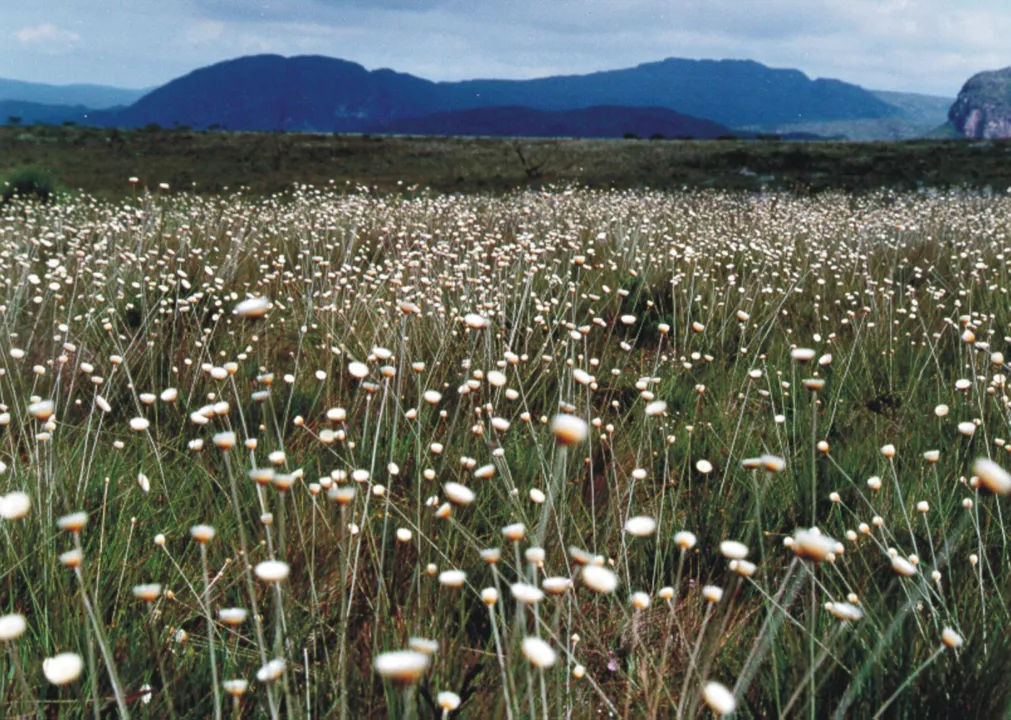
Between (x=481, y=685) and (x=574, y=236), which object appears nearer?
(x=481, y=685)

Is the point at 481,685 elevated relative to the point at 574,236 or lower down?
lower down

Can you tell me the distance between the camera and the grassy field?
20656 mm

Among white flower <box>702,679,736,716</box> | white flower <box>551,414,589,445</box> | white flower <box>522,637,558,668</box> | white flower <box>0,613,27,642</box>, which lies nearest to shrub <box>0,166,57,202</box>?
white flower <box>0,613,27,642</box>

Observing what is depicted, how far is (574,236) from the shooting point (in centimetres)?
698

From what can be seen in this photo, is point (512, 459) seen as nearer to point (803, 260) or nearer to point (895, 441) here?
point (895, 441)

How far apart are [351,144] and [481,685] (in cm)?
3909

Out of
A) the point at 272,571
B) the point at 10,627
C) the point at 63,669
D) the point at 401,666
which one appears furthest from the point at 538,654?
the point at 10,627

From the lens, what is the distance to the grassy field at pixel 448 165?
20656 mm

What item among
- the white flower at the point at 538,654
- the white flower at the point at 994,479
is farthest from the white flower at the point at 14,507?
the white flower at the point at 994,479

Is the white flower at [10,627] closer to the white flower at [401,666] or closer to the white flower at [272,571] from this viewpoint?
the white flower at [272,571]

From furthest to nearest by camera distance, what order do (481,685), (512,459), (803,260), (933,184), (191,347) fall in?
(933,184)
(803,260)
(191,347)
(512,459)
(481,685)

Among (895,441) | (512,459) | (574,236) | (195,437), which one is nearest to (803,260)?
(574,236)

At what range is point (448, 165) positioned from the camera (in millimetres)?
29516

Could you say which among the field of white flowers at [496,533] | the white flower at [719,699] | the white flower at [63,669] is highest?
the white flower at [63,669]
